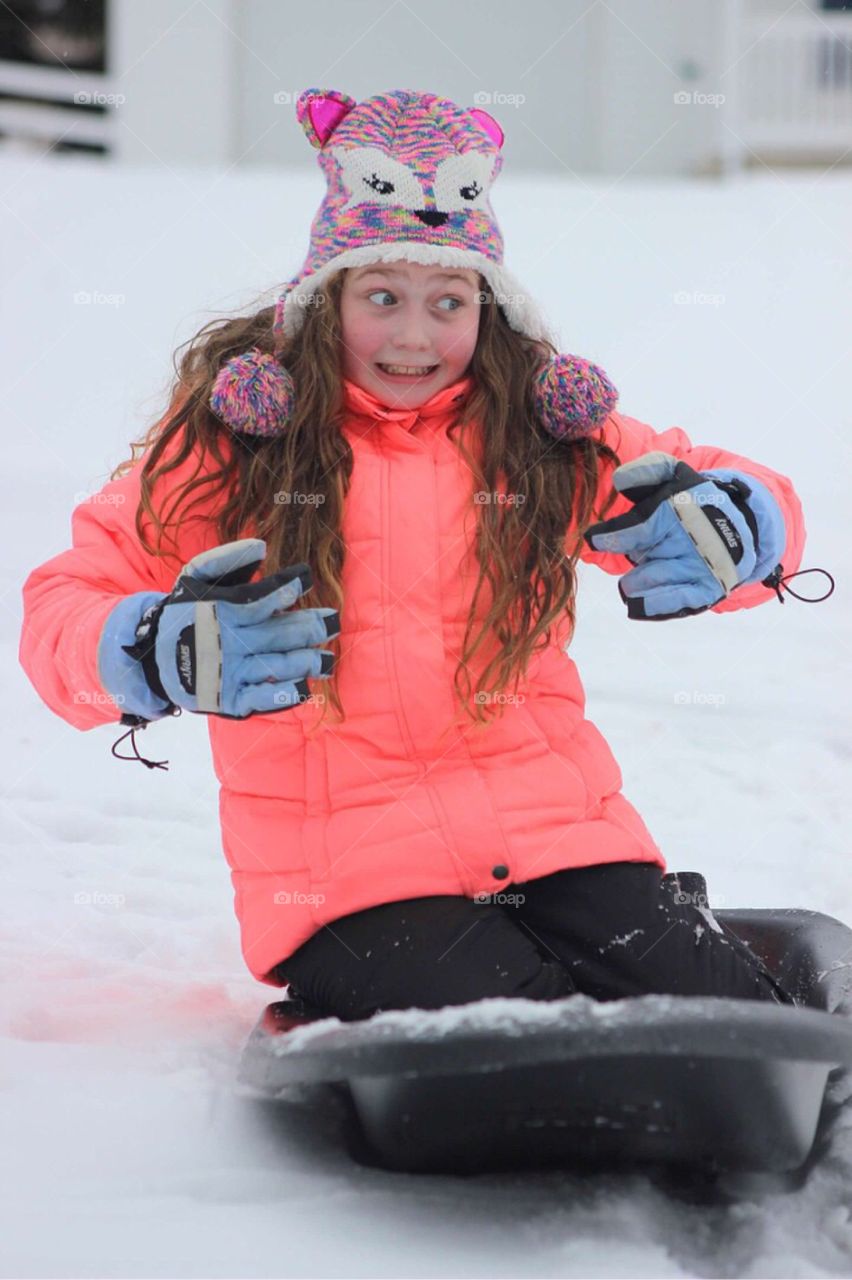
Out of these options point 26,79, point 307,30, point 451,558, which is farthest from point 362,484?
point 26,79

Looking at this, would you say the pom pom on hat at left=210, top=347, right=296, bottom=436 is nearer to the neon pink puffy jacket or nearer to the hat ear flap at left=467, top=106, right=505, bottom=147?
the neon pink puffy jacket

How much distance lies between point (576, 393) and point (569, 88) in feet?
28.4

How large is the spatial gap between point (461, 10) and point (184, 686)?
788cm

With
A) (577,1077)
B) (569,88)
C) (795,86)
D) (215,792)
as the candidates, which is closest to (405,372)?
(577,1077)

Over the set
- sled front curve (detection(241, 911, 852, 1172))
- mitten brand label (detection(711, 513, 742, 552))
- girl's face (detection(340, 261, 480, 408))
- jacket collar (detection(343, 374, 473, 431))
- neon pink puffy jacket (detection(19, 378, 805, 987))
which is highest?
girl's face (detection(340, 261, 480, 408))

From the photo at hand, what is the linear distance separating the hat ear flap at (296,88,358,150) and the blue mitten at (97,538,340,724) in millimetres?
737

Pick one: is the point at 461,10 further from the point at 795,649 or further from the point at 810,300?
the point at 795,649

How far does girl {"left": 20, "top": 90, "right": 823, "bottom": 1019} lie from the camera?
1743mm

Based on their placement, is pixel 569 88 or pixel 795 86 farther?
pixel 569 88

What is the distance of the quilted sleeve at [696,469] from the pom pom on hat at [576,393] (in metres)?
0.08

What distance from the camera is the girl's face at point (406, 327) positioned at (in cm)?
193

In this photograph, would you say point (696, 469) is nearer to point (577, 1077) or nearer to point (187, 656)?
point (187, 656)

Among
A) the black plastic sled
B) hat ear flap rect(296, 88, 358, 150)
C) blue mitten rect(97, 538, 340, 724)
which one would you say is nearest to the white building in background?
hat ear flap rect(296, 88, 358, 150)

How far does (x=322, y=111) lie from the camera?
2.03 m
